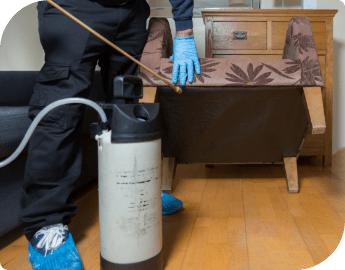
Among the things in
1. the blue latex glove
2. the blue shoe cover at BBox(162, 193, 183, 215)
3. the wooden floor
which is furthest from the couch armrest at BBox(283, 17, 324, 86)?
the blue shoe cover at BBox(162, 193, 183, 215)

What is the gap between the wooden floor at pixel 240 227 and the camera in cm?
86

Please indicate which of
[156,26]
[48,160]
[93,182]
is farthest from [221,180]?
[48,160]

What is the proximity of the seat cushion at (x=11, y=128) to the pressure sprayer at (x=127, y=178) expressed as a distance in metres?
0.22

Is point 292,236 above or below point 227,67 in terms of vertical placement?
below

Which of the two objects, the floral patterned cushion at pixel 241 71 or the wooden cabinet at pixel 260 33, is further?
the wooden cabinet at pixel 260 33

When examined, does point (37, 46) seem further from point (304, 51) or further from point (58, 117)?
point (304, 51)

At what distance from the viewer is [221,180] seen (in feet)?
5.66

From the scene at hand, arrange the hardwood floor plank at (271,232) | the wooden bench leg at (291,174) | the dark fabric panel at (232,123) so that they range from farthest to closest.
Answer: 1. the wooden bench leg at (291,174)
2. the dark fabric panel at (232,123)
3. the hardwood floor plank at (271,232)

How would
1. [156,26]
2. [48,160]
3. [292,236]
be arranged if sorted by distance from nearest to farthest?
[48,160] → [292,236] → [156,26]

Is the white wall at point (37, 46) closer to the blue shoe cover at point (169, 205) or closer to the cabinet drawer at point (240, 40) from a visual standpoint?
the cabinet drawer at point (240, 40)

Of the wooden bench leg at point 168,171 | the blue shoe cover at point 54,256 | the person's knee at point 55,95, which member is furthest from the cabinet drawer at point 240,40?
the blue shoe cover at point 54,256

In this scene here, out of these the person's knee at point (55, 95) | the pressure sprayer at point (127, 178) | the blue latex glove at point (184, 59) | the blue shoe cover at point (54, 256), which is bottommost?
the blue shoe cover at point (54, 256)

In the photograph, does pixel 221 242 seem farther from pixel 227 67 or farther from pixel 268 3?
pixel 268 3

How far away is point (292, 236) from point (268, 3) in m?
2.01
